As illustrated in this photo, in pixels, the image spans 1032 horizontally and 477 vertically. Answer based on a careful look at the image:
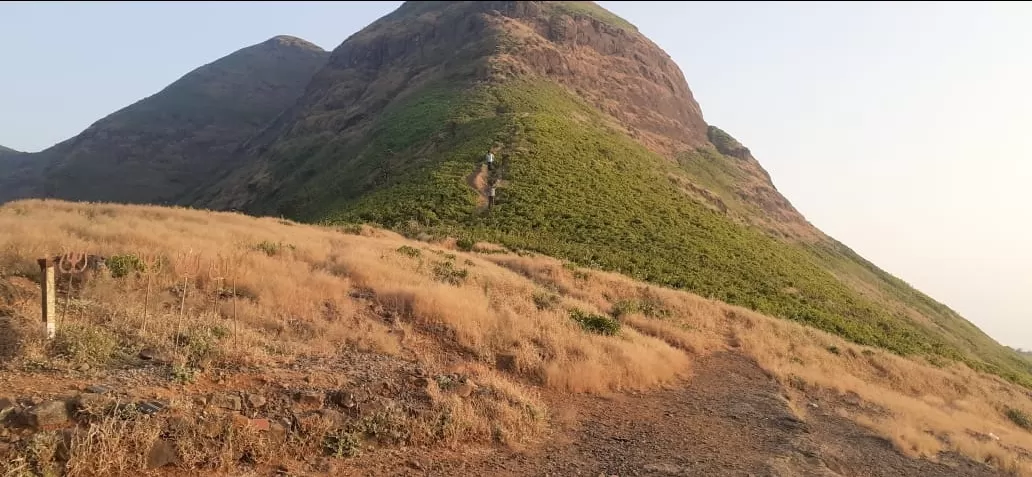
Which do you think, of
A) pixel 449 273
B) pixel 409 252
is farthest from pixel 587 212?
pixel 449 273

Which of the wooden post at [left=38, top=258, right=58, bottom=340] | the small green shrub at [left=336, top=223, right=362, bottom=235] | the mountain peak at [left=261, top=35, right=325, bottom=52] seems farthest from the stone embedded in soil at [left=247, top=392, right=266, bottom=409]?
the mountain peak at [left=261, top=35, right=325, bottom=52]

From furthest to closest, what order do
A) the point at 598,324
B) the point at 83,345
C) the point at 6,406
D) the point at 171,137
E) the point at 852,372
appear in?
1. the point at 171,137
2. the point at 852,372
3. the point at 598,324
4. the point at 83,345
5. the point at 6,406

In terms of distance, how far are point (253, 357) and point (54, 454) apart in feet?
8.52

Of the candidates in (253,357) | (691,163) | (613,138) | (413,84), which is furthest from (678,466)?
(413,84)

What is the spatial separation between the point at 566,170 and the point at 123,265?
28.9 metres

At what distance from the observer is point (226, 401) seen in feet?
20.6

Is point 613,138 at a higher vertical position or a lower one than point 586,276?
higher

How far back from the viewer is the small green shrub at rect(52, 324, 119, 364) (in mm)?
6707

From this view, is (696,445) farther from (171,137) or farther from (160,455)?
(171,137)

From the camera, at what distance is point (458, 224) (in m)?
30.1

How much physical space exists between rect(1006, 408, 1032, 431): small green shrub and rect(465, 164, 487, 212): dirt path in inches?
912

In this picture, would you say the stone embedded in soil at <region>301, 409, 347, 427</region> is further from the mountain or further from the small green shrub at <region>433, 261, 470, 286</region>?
the mountain

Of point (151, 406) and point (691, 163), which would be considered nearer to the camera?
point (151, 406)

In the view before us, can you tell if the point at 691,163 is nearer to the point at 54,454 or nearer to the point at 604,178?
the point at 604,178
